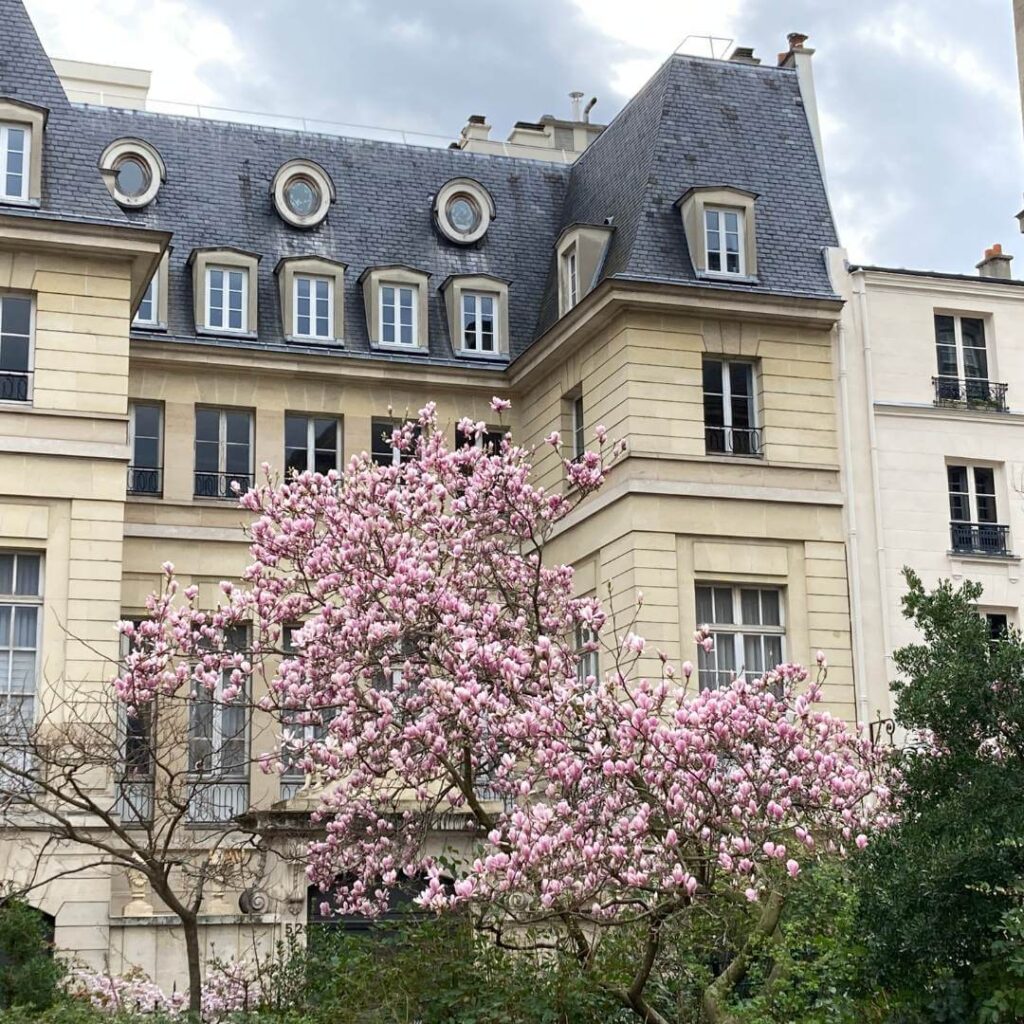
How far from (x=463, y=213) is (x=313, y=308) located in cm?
390

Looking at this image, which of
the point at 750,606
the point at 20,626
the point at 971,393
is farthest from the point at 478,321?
the point at 20,626

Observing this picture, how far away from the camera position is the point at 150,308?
1094 inches

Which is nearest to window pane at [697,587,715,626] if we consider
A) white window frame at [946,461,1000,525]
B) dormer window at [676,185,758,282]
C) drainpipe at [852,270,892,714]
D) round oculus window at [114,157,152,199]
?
drainpipe at [852,270,892,714]

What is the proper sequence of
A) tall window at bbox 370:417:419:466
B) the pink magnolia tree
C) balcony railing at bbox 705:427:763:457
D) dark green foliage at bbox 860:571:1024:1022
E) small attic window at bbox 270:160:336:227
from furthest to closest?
small attic window at bbox 270:160:336:227, tall window at bbox 370:417:419:466, balcony railing at bbox 705:427:763:457, the pink magnolia tree, dark green foliage at bbox 860:571:1024:1022

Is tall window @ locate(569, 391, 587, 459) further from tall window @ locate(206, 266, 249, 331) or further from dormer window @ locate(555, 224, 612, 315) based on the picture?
tall window @ locate(206, 266, 249, 331)

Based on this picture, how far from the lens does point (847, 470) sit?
26047mm

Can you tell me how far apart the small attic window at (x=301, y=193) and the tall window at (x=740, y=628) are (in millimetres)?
10147

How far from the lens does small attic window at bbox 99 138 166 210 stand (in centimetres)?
2898

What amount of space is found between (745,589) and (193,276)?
10.5m

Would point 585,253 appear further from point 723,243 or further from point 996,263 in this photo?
point 996,263

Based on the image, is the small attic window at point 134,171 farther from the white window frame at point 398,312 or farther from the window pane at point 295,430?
the window pane at point 295,430

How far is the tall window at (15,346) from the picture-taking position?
918 inches

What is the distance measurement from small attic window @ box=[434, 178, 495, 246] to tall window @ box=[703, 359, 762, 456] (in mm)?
6575

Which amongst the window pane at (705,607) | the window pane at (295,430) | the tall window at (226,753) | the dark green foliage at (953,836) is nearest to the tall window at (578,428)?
the window pane at (705,607)
